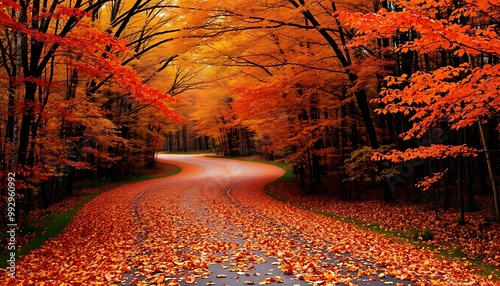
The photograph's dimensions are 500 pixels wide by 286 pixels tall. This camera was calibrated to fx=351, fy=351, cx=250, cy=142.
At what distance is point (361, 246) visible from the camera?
822 centimetres

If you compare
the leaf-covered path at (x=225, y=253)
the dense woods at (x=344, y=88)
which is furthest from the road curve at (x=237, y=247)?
the dense woods at (x=344, y=88)

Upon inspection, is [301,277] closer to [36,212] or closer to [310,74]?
[310,74]

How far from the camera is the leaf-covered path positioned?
5.93 metres

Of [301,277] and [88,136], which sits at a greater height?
[88,136]

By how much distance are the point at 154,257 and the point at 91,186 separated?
19380mm

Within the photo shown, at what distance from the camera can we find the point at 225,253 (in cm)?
751

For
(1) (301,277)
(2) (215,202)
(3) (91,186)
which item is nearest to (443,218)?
(1) (301,277)

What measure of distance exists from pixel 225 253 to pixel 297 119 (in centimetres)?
1080

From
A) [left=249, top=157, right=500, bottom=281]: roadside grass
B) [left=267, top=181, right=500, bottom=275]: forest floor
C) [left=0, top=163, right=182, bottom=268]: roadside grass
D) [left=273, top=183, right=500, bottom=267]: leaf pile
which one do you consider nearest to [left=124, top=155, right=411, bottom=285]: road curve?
[left=249, top=157, right=500, bottom=281]: roadside grass

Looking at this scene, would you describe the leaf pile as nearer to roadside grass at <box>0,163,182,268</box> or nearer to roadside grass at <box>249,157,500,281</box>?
roadside grass at <box>249,157,500,281</box>

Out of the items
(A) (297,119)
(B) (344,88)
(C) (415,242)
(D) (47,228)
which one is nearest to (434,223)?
(C) (415,242)

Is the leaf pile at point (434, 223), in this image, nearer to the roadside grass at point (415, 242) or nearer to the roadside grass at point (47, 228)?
the roadside grass at point (415, 242)

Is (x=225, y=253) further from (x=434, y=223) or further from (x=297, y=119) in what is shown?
(x=297, y=119)

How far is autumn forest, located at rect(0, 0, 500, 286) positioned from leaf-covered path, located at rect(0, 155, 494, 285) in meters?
0.06
